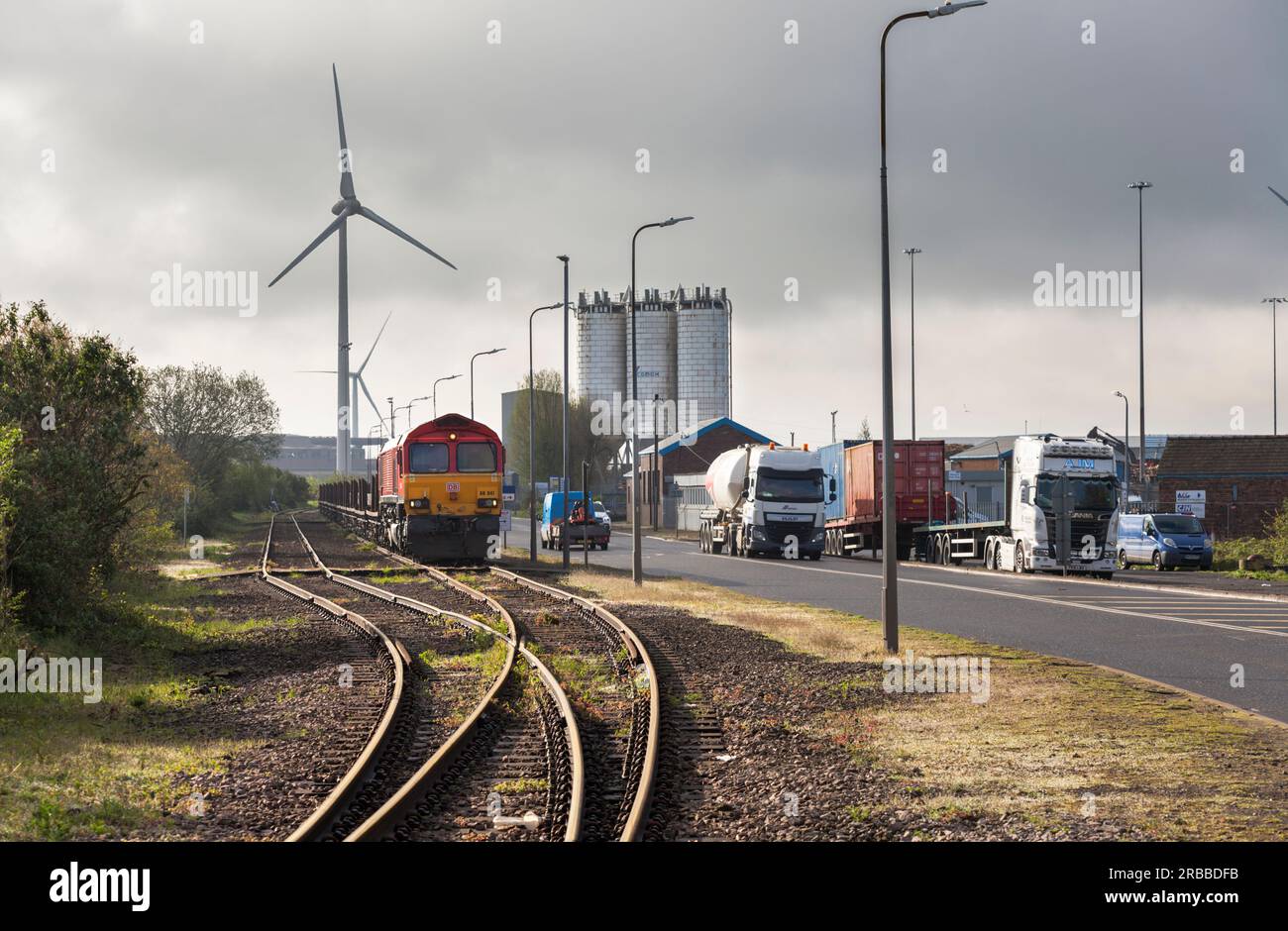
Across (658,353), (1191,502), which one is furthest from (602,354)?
(1191,502)

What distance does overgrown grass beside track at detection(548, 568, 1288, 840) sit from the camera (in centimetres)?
834

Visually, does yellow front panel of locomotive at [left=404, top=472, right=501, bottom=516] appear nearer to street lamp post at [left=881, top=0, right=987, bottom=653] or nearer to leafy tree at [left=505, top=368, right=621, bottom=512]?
street lamp post at [left=881, top=0, right=987, bottom=653]

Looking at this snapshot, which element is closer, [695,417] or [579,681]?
[579,681]

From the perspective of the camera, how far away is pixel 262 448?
83062 mm

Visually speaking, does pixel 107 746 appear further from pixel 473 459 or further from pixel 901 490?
→ pixel 901 490

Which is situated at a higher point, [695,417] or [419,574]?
[695,417]

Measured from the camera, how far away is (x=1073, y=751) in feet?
34.3

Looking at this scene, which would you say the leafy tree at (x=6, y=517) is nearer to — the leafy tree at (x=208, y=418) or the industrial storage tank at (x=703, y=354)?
the leafy tree at (x=208, y=418)

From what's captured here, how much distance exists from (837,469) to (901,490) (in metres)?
4.81
